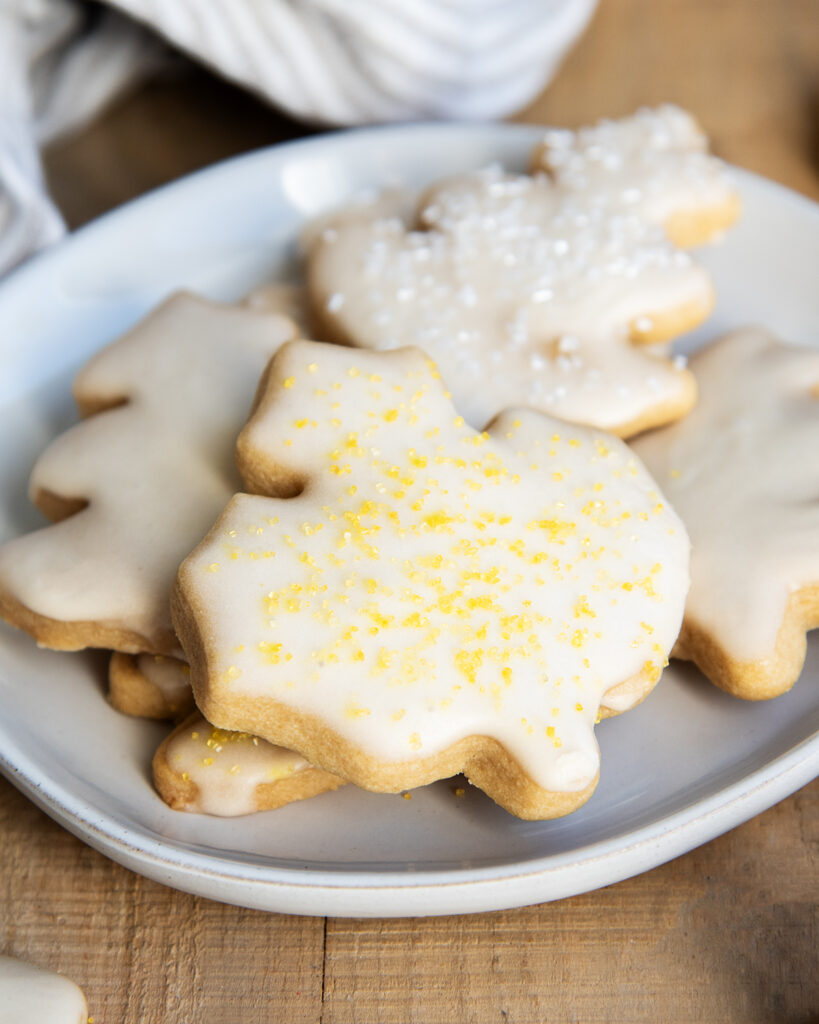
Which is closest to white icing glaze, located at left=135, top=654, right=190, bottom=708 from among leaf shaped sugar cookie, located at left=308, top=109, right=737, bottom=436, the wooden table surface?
the wooden table surface

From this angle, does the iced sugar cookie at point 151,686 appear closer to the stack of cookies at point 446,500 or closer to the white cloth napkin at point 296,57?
the stack of cookies at point 446,500

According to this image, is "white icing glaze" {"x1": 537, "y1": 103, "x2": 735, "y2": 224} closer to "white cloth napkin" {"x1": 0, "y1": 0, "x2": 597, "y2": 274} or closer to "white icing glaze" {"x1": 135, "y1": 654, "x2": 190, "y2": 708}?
"white cloth napkin" {"x1": 0, "y1": 0, "x2": 597, "y2": 274}

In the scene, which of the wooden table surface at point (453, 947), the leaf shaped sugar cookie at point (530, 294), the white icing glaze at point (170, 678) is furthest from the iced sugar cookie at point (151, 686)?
the leaf shaped sugar cookie at point (530, 294)

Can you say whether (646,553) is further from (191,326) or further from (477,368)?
(191,326)

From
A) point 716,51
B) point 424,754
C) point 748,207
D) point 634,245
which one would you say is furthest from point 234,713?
point 716,51

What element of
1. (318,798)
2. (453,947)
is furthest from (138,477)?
(453,947)
